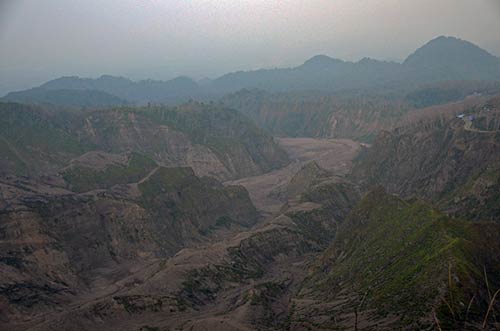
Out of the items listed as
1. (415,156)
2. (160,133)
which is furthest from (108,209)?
(160,133)

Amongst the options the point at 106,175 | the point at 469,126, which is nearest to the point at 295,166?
the point at 469,126

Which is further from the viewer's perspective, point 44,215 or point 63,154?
point 63,154

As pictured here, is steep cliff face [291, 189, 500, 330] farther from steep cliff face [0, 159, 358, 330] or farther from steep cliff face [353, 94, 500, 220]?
steep cliff face [353, 94, 500, 220]

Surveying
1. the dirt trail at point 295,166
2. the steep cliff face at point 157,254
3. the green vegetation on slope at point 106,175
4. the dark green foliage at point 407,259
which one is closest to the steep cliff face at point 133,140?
the dirt trail at point 295,166

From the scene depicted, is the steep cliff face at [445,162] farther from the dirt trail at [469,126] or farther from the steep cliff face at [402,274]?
the steep cliff face at [402,274]

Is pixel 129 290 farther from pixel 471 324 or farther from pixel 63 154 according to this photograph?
pixel 63 154

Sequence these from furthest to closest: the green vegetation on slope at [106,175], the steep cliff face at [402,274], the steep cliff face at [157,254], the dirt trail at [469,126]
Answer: the green vegetation on slope at [106,175] < the dirt trail at [469,126] < the steep cliff face at [157,254] < the steep cliff face at [402,274]
